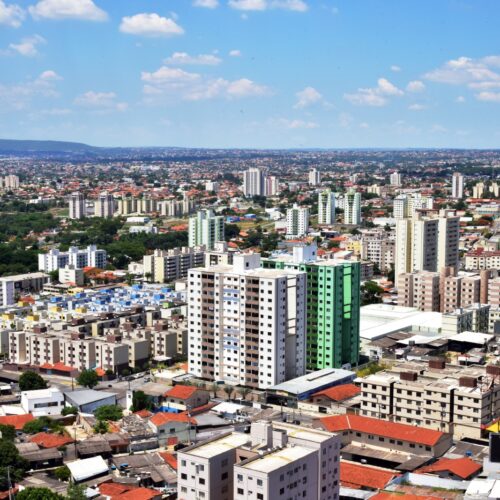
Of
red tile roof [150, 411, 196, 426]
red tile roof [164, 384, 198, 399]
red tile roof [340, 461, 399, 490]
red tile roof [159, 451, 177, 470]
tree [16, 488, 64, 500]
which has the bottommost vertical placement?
red tile roof [159, 451, 177, 470]

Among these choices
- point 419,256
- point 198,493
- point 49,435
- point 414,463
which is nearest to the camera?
point 198,493

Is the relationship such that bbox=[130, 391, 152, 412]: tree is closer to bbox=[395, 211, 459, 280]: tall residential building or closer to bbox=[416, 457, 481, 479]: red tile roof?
bbox=[416, 457, 481, 479]: red tile roof

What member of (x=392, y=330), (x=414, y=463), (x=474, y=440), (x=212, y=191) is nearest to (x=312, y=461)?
(x=414, y=463)

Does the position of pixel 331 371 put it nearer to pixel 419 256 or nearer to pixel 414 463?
pixel 414 463

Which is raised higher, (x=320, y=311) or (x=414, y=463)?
(x=320, y=311)

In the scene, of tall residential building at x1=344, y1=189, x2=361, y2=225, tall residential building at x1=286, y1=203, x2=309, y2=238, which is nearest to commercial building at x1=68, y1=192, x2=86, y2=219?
tall residential building at x1=286, y1=203, x2=309, y2=238

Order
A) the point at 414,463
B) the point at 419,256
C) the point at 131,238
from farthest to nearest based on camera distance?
the point at 131,238 < the point at 419,256 < the point at 414,463
